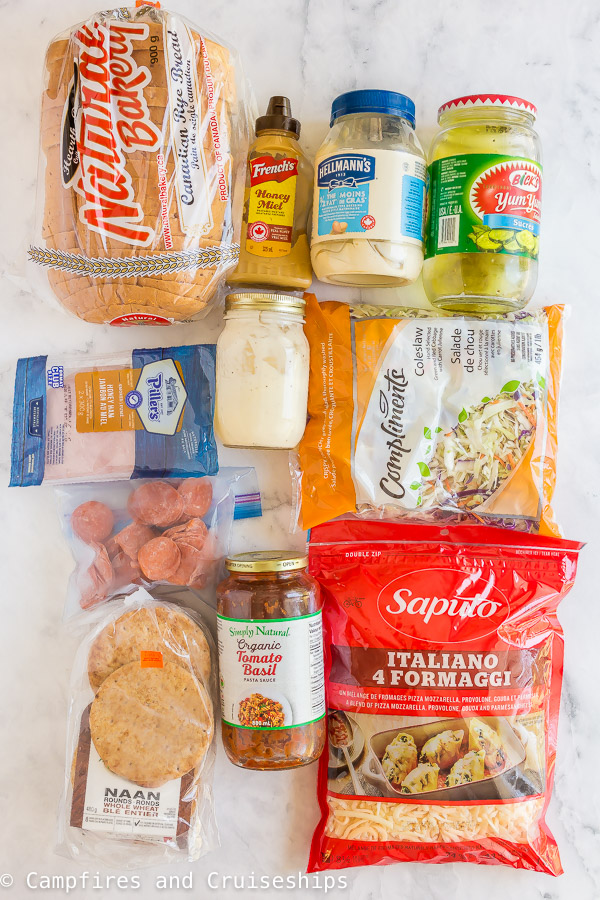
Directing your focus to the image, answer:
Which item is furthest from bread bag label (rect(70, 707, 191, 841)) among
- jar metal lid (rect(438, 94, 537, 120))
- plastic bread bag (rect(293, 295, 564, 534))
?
jar metal lid (rect(438, 94, 537, 120))

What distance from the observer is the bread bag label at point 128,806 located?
0.88 metres

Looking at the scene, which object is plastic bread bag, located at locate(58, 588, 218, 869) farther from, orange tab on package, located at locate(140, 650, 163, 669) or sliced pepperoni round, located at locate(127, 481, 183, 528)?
sliced pepperoni round, located at locate(127, 481, 183, 528)

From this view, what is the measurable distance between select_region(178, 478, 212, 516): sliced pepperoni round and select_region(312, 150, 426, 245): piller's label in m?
0.40

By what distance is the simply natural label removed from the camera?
841 mm

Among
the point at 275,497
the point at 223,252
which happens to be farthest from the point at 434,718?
the point at 223,252

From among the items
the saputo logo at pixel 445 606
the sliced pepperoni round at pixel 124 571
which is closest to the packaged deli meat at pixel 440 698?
the saputo logo at pixel 445 606

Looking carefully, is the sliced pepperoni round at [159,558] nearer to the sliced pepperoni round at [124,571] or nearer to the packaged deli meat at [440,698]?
the sliced pepperoni round at [124,571]

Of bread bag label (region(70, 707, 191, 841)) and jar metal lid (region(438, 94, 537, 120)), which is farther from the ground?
jar metal lid (region(438, 94, 537, 120))

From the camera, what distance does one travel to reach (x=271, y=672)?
84cm

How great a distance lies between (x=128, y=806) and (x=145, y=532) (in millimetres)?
376

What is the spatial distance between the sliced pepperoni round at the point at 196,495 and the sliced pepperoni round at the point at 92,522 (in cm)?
12

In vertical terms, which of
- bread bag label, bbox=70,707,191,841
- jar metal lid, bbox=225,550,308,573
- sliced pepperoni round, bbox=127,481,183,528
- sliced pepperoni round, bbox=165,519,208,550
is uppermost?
sliced pepperoni round, bbox=127,481,183,528

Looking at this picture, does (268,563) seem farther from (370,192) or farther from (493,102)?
(493,102)

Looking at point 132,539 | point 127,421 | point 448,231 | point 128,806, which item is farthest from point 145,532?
point 448,231
